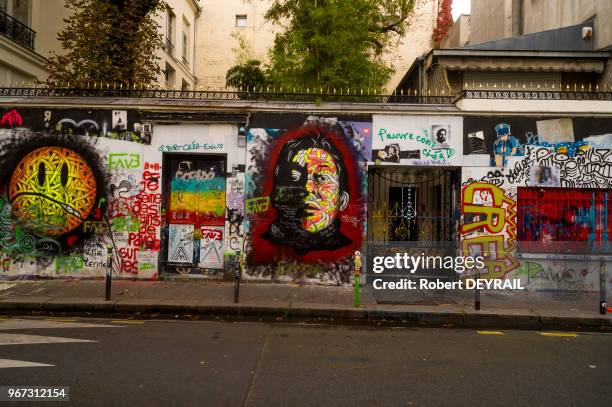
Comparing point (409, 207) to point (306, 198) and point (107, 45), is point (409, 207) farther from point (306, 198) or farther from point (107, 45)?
A: point (107, 45)

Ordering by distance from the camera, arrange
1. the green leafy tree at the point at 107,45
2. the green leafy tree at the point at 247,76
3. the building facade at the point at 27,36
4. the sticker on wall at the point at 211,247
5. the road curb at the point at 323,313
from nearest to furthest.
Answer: the road curb at the point at 323,313, the sticker on wall at the point at 211,247, the green leafy tree at the point at 107,45, the building facade at the point at 27,36, the green leafy tree at the point at 247,76

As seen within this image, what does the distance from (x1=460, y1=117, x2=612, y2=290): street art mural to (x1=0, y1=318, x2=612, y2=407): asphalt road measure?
3.62 metres

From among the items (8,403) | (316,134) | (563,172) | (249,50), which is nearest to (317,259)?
(316,134)

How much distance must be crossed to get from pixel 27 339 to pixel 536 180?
10035 millimetres

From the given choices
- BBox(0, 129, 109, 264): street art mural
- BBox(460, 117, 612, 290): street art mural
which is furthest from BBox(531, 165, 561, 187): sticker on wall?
BBox(0, 129, 109, 264): street art mural

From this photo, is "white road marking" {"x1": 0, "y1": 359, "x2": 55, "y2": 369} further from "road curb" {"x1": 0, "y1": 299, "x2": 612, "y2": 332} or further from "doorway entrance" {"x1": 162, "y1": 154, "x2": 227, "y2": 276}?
"doorway entrance" {"x1": 162, "y1": 154, "x2": 227, "y2": 276}

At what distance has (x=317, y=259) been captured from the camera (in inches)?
422

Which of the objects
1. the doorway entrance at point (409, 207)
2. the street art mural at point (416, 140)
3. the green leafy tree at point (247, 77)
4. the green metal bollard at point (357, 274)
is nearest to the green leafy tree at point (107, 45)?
the street art mural at point (416, 140)

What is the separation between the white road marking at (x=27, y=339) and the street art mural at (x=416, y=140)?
7001mm

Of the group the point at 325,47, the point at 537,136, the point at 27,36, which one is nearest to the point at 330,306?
the point at 537,136

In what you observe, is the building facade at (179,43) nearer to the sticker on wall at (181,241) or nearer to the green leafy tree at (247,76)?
the green leafy tree at (247,76)

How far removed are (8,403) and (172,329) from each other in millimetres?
3015

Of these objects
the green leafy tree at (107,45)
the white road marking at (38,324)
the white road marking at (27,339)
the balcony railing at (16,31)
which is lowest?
the white road marking at (38,324)

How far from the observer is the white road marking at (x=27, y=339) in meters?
6.24
